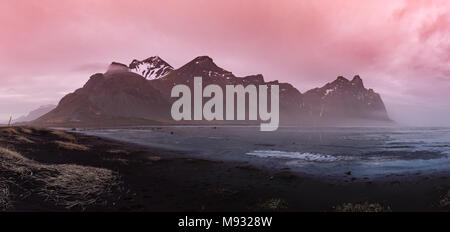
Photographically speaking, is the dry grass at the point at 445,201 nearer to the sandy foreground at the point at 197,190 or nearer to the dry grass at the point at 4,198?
the sandy foreground at the point at 197,190

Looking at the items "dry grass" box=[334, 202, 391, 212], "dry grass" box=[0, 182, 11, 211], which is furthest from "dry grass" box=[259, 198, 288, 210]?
"dry grass" box=[0, 182, 11, 211]

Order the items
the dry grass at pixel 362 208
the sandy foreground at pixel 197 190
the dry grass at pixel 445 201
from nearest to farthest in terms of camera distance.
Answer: the dry grass at pixel 362 208 → the sandy foreground at pixel 197 190 → the dry grass at pixel 445 201

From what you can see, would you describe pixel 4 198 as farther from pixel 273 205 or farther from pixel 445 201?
pixel 445 201

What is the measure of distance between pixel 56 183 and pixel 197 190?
897 centimetres

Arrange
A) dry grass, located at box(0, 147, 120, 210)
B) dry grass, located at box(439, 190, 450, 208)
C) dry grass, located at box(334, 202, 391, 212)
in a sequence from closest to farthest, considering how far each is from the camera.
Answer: dry grass, located at box(334, 202, 391, 212)
dry grass, located at box(0, 147, 120, 210)
dry grass, located at box(439, 190, 450, 208)

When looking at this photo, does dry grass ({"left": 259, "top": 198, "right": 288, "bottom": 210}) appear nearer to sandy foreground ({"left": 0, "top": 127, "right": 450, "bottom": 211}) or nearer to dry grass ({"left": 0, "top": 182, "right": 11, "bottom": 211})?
sandy foreground ({"left": 0, "top": 127, "right": 450, "bottom": 211})

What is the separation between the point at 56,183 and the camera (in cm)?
1625

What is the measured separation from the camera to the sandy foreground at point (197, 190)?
14297 millimetres

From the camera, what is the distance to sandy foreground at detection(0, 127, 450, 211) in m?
14.3

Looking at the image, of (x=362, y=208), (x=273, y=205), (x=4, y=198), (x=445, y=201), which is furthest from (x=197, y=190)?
(x=445, y=201)

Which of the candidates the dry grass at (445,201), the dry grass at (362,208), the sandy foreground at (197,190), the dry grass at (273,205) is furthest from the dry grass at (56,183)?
the dry grass at (445,201)
